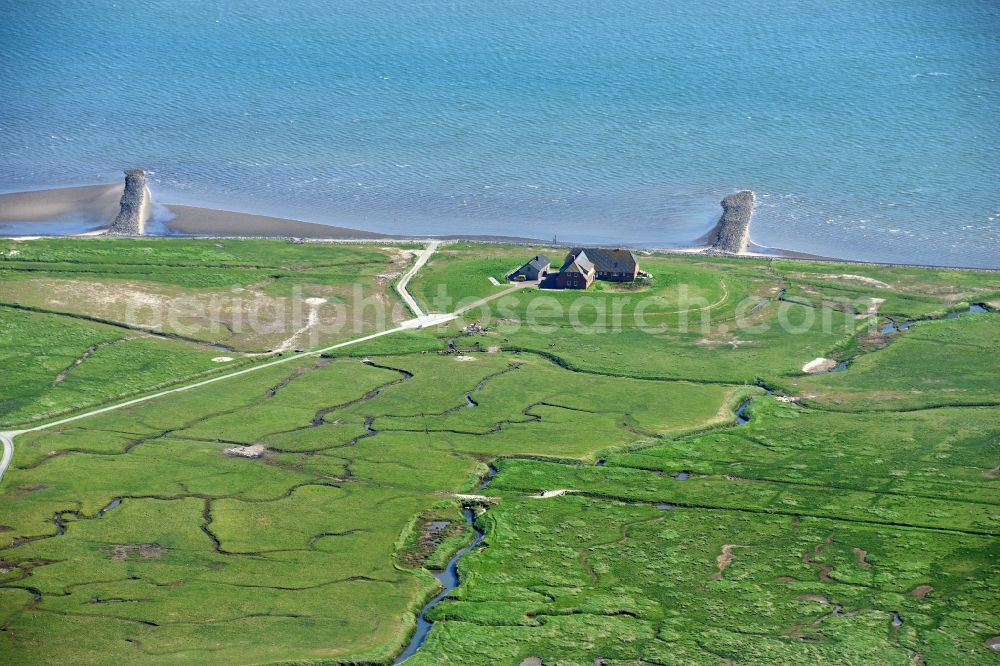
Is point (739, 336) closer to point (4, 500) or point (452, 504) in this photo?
point (452, 504)

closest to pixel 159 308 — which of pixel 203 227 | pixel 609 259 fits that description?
pixel 203 227

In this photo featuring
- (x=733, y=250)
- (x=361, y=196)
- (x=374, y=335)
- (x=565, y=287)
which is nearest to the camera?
(x=374, y=335)

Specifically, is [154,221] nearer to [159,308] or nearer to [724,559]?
[159,308]

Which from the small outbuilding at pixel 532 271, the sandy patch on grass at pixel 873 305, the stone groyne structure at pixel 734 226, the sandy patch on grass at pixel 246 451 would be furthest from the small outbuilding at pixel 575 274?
the sandy patch on grass at pixel 246 451

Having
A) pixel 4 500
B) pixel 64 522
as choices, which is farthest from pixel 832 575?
pixel 4 500

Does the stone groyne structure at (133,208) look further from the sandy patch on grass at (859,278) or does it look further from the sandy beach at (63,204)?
the sandy patch on grass at (859,278)

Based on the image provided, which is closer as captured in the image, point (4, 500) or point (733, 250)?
point (4, 500)
